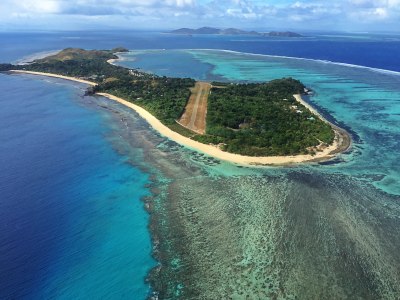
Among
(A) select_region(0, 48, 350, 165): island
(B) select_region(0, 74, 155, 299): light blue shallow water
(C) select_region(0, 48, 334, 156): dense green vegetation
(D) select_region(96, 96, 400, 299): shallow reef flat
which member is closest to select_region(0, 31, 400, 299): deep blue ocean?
(B) select_region(0, 74, 155, 299): light blue shallow water

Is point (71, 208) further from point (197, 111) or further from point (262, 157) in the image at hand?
point (197, 111)

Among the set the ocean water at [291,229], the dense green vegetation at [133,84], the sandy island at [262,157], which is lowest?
the dense green vegetation at [133,84]

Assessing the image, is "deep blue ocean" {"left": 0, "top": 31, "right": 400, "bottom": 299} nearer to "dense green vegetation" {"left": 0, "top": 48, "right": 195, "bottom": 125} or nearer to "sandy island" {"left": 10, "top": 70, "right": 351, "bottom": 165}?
"sandy island" {"left": 10, "top": 70, "right": 351, "bottom": 165}

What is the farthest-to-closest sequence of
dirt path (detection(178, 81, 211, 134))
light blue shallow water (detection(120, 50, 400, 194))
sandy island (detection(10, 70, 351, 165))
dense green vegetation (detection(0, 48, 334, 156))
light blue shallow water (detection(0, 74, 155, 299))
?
dirt path (detection(178, 81, 211, 134)), dense green vegetation (detection(0, 48, 334, 156)), sandy island (detection(10, 70, 351, 165)), light blue shallow water (detection(120, 50, 400, 194)), light blue shallow water (detection(0, 74, 155, 299))

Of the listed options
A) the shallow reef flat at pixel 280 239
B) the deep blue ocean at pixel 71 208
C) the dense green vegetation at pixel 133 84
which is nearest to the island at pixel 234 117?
the dense green vegetation at pixel 133 84

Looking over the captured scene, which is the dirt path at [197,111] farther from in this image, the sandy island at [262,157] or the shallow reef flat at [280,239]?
the shallow reef flat at [280,239]

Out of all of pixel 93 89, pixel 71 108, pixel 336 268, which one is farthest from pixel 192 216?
pixel 93 89
